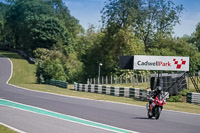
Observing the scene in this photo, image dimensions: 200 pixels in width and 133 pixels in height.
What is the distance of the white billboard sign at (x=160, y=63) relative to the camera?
110 ft

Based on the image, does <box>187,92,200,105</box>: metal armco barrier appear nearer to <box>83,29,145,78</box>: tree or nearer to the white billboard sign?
the white billboard sign

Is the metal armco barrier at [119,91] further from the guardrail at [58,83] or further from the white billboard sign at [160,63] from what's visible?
the white billboard sign at [160,63]

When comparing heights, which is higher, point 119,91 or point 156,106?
point 156,106

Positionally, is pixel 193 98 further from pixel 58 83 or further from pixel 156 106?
pixel 58 83

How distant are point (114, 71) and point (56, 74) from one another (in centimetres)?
1616

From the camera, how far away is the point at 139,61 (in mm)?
33812

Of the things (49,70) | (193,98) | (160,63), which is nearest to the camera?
(193,98)

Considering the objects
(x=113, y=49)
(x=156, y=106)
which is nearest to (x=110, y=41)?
(x=113, y=49)

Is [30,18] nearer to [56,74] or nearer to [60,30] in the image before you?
[60,30]

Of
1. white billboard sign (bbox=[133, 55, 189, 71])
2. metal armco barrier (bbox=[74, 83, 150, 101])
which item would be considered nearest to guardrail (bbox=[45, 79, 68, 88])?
metal armco barrier (bbox=[74, 83, 150, 101])

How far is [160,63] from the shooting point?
33.6 metres

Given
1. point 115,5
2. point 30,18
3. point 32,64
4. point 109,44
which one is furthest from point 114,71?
point 30,18

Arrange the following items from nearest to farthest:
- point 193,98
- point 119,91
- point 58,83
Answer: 1. point 193,98
2. point 119,91
3. point 58,83

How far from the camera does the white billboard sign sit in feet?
110
